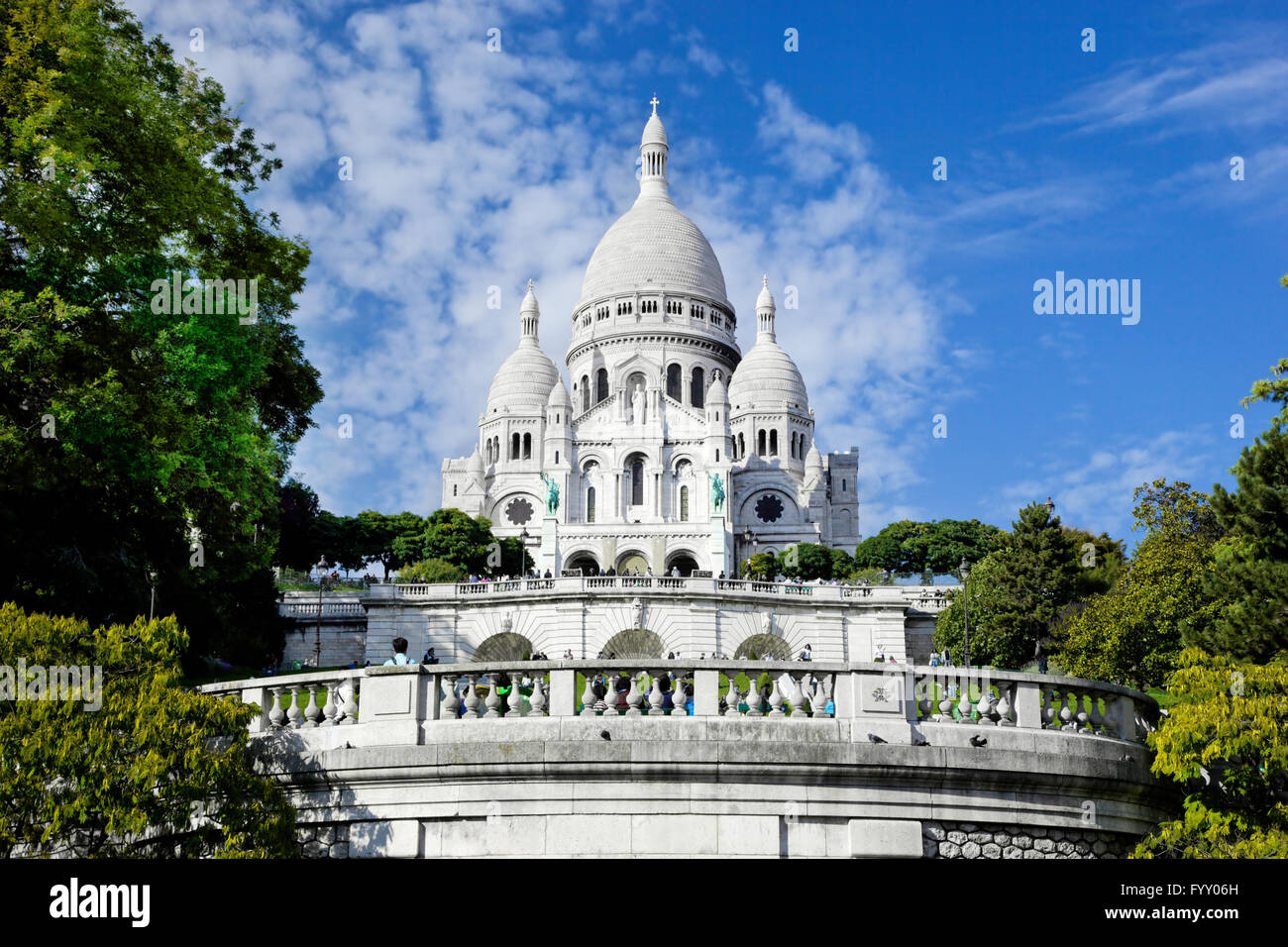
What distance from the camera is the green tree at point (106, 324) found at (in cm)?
1838

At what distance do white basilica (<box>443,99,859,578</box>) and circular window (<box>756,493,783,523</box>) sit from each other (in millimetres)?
134

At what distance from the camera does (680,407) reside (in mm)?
112000

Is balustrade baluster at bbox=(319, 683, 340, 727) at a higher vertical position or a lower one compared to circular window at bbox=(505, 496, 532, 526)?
lower

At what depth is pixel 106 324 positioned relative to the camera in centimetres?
1956

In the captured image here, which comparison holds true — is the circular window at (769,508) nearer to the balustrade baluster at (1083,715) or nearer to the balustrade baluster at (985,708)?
the balustrade baluster at (1083,715)

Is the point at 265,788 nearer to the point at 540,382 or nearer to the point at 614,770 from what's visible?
the point at 614,770

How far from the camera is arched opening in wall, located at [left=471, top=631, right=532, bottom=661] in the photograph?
150ft

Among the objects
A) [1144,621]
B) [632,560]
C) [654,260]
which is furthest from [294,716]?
[654,260]

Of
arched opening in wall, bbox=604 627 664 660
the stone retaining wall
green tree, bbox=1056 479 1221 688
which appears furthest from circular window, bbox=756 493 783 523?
the stone retaining wall

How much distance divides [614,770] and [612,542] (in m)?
84.9

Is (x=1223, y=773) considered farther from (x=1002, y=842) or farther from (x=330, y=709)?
(x=330, y=709)

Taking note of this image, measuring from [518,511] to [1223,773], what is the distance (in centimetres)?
9884

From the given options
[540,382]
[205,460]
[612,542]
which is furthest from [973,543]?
[205,460]

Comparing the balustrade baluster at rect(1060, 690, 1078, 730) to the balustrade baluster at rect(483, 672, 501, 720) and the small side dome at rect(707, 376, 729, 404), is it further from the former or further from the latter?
the small side dome at rect(707, 376, 729, 404)
